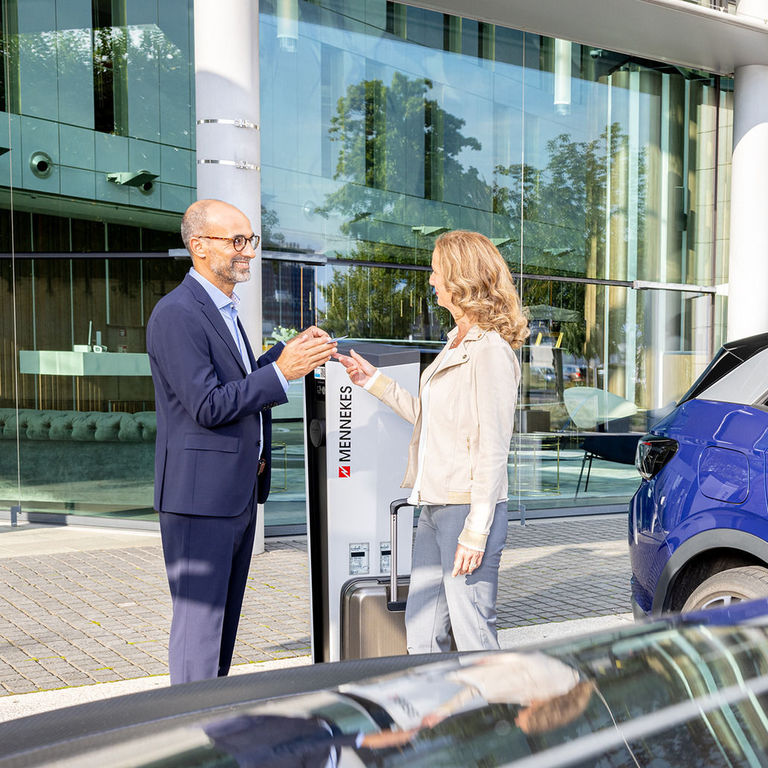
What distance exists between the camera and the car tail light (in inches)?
149

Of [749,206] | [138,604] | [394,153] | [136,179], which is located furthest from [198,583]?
[749,206]

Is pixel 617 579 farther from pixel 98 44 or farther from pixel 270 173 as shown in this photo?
pixel 98 44

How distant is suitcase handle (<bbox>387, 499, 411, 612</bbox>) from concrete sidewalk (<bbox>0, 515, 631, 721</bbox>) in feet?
3.66

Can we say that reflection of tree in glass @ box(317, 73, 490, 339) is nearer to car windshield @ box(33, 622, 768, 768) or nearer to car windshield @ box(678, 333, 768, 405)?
car windshield @ box(678, 333, 768, 405)

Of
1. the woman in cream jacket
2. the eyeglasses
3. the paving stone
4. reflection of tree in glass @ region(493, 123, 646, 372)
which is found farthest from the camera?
reflection of tree in glass @ region(493, 123, 646, 372)

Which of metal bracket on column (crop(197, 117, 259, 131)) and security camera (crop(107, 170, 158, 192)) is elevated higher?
→ metal bracket on column (crop(197, 117, 259, 131))

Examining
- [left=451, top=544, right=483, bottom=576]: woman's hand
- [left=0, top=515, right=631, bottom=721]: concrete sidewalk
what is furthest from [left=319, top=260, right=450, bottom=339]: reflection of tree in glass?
[left=451, top=544, right=483, bottom=576]: woman's hand

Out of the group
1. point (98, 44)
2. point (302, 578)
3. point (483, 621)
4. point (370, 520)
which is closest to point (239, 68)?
point (98, 44)

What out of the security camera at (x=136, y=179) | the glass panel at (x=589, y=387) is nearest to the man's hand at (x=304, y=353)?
the security camera at (x=136, y=179)

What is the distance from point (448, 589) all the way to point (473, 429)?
569 millimetres

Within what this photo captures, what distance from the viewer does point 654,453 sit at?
3.85m

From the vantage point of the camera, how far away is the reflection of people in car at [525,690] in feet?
3.85

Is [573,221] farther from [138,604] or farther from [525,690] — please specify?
[525,690]

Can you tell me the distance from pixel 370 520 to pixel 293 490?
535 cm
